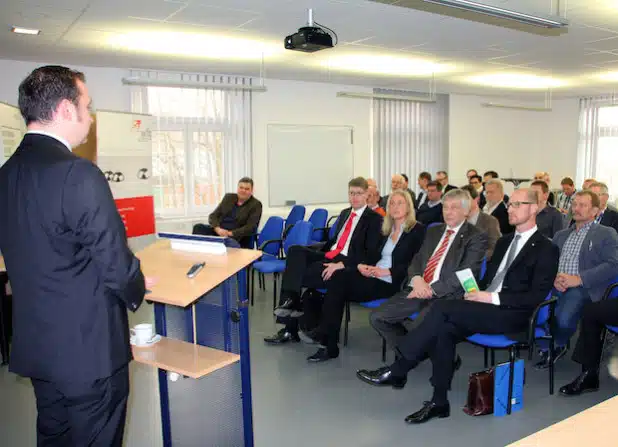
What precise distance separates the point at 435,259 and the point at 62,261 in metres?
2.90

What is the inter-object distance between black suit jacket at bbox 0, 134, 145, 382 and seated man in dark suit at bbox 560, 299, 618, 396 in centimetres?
311

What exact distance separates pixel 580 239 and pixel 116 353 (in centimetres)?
364

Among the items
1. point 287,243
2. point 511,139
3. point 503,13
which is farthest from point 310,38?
point 511,139

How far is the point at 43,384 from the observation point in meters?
1.81

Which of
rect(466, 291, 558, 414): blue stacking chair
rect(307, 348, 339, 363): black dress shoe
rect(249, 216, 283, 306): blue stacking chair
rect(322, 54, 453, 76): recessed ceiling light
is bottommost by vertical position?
rect(307, 348, 339, 363): black dress shoe

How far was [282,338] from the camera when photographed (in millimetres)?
4770

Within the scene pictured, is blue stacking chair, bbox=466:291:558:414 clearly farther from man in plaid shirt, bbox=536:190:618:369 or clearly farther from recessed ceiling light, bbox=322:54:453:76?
recessed ceiling light, bbox=322:54:453:76

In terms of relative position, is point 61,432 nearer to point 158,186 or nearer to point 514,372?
point 514,372

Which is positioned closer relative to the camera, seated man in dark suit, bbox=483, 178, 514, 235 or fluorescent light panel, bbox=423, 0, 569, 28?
fluorescent light panel, bbox=423, 0, 569, 28

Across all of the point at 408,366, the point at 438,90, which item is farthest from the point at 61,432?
the point at 438,90

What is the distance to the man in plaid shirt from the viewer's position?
3.88 m

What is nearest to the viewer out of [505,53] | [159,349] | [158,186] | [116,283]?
[116,283]

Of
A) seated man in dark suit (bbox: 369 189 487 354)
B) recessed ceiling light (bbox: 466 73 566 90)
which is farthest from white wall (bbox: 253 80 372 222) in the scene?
seated man in dark suit (bbox: 369 189 487 354)

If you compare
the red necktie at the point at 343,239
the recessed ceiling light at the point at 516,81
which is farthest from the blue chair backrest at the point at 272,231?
the recessed ceiling light at the point at 516,81
